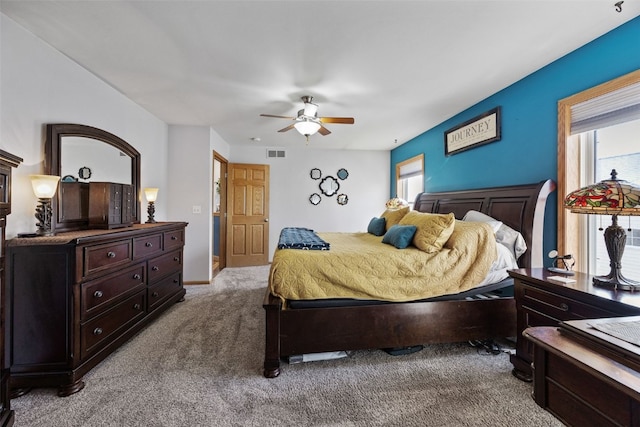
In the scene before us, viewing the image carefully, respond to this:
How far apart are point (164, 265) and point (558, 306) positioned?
11.4 ft

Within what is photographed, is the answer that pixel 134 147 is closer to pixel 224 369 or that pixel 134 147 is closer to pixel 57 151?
pixel 57 151

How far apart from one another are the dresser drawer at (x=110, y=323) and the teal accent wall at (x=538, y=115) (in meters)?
3.81

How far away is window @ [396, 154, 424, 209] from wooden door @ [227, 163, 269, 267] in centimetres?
275

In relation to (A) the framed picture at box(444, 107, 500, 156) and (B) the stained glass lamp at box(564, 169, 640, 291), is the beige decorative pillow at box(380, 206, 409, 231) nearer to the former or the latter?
(A) the framed picture at box(444, 107, 500, 156)

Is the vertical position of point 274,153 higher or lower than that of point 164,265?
higher

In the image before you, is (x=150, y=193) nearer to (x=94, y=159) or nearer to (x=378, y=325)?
(x=94, y=159)

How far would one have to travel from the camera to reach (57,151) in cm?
217

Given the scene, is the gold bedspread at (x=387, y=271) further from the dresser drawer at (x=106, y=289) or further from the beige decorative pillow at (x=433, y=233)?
the dresser drawer at (x=106, y=289)

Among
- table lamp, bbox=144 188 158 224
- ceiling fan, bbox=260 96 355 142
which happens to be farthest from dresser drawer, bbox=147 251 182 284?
ceiling fan, bbox=260 96 355 142

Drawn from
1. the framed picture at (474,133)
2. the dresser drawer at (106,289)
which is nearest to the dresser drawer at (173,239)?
the dresser drawer at (106,289)

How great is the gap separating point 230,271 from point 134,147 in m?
2.61

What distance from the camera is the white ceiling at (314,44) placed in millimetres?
1708

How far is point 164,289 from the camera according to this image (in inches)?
118

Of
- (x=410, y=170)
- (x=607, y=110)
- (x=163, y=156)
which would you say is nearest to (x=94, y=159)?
(x=163, y=156)
